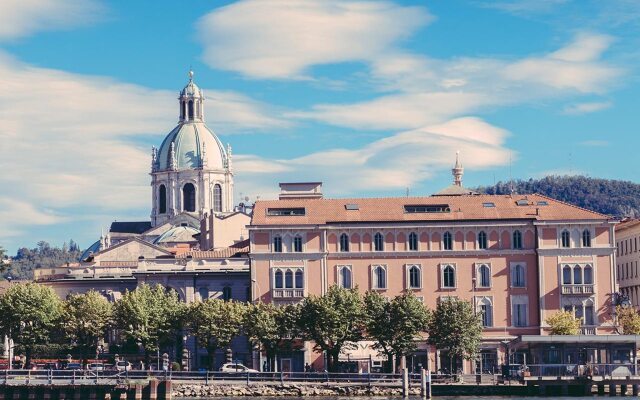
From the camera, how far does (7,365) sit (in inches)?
5039

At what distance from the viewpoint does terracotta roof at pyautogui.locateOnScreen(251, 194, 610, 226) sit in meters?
129

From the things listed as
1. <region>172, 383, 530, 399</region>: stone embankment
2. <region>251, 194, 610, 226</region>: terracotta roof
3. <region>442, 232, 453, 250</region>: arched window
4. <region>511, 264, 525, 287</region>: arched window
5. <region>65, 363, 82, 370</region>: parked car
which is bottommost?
<region>172, 383, 530, 399</region>: stone embankment

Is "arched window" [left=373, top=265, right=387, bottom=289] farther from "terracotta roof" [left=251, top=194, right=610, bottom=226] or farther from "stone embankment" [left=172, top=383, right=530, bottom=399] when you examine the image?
"stone embankment" [left=172, top=383, right=530, bottom=399]

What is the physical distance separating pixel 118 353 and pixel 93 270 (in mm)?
20198

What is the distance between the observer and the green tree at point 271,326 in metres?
120

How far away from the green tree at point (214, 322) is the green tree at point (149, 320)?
74.2 inches

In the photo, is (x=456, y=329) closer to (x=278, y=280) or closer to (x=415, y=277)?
(x=415, y=277)

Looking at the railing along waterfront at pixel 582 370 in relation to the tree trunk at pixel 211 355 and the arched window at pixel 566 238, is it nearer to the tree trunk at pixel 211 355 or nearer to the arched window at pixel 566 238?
the arched window at pixel 566 238

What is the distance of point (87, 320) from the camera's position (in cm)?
13100

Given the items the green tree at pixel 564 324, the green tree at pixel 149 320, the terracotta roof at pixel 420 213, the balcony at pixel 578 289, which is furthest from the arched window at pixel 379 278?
the green tree at pixel 149 320

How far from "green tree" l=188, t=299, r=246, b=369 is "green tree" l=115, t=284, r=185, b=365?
1885 mm

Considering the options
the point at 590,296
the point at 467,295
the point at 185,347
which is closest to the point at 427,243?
the point at 467,295

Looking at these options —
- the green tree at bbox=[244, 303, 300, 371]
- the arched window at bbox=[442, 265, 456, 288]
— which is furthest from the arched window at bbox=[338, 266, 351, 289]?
the arched window at bbox=[442, 265, 456, 288]

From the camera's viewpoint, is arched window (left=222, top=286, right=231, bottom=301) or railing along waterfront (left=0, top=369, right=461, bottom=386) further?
arched window (left=222, top=286, right=231, bottom=301)
